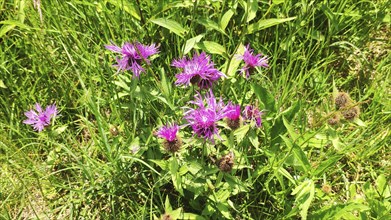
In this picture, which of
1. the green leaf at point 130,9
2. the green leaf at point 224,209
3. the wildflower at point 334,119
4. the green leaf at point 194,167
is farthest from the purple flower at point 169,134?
the green leaf at point 130,9

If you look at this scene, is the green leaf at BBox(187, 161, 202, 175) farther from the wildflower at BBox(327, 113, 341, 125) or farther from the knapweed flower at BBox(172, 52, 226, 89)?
the wildflower at BBox(327, 113, 341, 125)

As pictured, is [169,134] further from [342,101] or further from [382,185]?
[382,185]

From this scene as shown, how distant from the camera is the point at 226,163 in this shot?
1362mm

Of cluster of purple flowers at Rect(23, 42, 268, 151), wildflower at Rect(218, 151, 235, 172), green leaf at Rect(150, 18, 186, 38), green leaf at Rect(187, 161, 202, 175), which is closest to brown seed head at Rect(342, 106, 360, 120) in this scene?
cluster of purple flowers at Rect(23, 42, 268, 151)

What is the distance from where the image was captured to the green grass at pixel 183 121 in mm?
1513

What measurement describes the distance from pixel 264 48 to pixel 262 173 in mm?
605

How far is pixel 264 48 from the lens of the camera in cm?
192

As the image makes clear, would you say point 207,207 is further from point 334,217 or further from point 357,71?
point 357,71

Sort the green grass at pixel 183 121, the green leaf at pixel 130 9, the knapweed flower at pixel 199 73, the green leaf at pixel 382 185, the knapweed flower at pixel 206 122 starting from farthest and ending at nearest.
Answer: the green leaf at pixel 130 9, the green leaf at pixel 382 185, the green grass at pixel 183 121, the knapweed flower at pixel 199 73, the knapweed flower at pixel 206 122

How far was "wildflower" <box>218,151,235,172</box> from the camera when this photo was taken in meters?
1.36

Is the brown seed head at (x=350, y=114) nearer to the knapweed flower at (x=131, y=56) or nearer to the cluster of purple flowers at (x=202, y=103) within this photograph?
the cluster of purple flowers at (x=202, y=103)

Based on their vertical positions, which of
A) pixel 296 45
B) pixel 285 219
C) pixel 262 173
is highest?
pixel 296 45

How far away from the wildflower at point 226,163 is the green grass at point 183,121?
0.15 feet

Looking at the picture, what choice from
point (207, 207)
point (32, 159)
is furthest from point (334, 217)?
point (32, 159)
